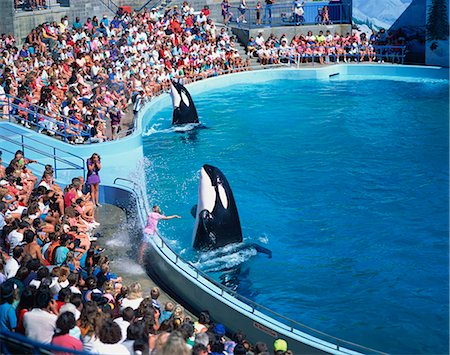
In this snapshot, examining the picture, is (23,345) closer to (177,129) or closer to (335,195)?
(335,195)

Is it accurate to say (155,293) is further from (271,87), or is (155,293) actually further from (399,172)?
(271,87)

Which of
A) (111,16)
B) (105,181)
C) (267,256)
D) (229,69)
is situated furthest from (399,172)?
(111,16)

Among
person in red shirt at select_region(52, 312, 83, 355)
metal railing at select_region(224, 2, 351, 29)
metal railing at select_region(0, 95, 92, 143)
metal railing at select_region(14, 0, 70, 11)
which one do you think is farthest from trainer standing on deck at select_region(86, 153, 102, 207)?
metal railing at select_region(224, 2, 351, 29)

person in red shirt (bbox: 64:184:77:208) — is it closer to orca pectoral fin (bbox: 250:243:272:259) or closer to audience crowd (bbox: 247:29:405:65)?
orca pectoral fin (bbox: 250:243:272:259)

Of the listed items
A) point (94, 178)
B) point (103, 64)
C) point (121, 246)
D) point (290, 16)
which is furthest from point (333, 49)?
point (121, 246)

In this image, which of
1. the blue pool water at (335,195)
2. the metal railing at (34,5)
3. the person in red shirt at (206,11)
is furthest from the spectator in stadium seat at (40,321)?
the person in red shirt at (206,11)

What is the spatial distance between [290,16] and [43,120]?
19.4 metres

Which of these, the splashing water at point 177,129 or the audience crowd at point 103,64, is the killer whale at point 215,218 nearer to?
the audience crowd at point 103,64

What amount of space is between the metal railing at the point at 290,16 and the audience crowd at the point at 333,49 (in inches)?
→ 74.2

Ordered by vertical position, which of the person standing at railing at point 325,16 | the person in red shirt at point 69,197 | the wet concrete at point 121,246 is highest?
the person standing at railing at point 325,16

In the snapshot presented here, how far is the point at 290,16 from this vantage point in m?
35.5

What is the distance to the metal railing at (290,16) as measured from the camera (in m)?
35.1

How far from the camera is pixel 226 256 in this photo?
46.8 ft

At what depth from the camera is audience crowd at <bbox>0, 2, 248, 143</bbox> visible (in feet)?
64.0
